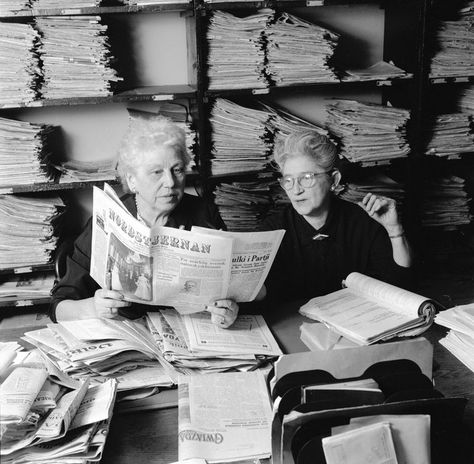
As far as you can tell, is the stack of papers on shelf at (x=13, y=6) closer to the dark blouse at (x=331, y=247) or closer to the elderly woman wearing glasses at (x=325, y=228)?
the elderly woman wearing glasses at (x=325, y=228)

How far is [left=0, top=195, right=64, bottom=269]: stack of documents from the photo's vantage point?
3008 millimetres

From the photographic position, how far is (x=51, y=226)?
3053 millimetres

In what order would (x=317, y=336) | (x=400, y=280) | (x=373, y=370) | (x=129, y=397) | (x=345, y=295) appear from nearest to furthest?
(x=373, y=370) < (x=129, y=397) < (x=317, y=336) < (x=345, y=295) < (x=400, y=280)

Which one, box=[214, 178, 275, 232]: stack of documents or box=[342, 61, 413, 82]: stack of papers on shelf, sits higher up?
box=[342, 61, 413, 82]: stack of papers on shelf

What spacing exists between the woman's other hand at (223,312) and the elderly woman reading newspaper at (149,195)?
34cm

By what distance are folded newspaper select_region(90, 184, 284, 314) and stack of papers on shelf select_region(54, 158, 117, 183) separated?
140 centimetres

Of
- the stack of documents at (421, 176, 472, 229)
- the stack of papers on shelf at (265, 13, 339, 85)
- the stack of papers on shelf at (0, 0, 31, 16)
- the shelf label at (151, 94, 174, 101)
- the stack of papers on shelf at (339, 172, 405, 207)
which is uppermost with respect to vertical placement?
the stack of papers on shelf at (0, 0, 31, 16)

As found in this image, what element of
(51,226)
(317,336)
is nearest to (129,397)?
(317,336)

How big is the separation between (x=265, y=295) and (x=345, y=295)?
0.80 ft

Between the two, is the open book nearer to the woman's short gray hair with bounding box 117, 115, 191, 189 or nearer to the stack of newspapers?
the woman's short gray hair with bounding box 117, 115, 191, 189

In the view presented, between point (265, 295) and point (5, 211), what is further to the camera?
point (5, 211)

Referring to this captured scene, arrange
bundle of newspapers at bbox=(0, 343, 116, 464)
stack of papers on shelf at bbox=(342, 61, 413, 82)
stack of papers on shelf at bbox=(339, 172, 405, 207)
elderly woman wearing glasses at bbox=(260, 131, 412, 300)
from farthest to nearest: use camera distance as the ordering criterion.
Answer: stack of papers on shelf at bbox=(339, 172, 405, 207) → stack of papers on shelf at bbox=(342, 61, 413, 82) → elderly woman wearing glasses at bbox=(260, 131, 412, 300) → bundle of newspapers at bbox=(0, 343, 116, 464)

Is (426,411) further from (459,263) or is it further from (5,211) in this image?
(459,263)

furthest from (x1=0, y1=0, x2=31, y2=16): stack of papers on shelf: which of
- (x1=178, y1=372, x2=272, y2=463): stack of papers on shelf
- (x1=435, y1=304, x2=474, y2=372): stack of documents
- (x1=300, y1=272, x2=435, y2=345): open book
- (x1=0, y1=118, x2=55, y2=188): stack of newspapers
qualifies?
(x1=435, y1=304, x2=474, y2=372): stack of documents
